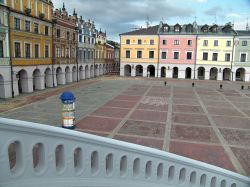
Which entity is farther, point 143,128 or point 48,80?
point 48,80

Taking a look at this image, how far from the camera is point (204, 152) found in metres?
12.1

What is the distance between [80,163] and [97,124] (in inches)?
453

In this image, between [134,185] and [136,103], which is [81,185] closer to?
[134,185]

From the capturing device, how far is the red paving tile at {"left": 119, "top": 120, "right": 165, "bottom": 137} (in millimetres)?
14714

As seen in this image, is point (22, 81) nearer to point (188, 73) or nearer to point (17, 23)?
point (17, 23)

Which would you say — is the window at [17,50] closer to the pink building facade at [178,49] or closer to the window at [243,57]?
the pink building facade at [178,49]

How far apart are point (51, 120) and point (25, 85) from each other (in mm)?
14916

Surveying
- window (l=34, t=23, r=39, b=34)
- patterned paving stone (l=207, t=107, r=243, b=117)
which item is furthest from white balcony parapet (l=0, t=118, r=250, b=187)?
window (l=34, t=23, r=39, b=34)

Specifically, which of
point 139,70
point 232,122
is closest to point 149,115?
point 232,122

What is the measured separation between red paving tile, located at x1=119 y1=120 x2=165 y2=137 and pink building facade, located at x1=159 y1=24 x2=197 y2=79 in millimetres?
39498

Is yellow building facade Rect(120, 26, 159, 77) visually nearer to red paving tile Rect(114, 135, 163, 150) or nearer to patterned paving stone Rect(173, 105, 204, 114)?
patterned paving stone Rect(173, 105, 204, 114)

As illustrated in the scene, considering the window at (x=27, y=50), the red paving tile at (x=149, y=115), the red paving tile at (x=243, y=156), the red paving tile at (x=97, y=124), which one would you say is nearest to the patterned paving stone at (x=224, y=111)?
the red paving tile at (x=149, y=115)

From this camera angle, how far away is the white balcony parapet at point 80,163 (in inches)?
149

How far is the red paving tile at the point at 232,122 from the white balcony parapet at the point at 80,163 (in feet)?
35.9
